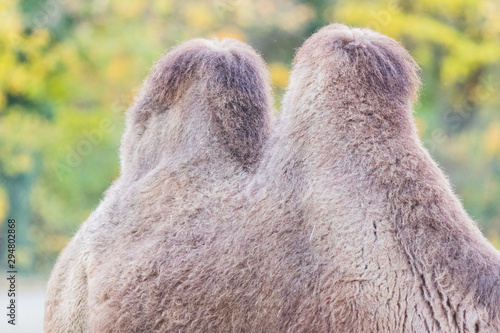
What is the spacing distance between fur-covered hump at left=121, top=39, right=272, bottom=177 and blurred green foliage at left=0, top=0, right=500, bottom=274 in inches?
311

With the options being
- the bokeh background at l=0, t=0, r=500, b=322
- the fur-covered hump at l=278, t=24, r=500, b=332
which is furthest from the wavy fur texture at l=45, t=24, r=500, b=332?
the bokeh background at l=0, t=0, r=500, b=322

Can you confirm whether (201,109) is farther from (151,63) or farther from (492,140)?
(492,140)

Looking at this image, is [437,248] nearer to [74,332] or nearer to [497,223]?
[74,332]

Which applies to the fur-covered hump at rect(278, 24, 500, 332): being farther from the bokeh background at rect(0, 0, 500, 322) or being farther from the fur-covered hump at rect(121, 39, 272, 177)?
the bokeh background at rect(0, 0, 500, 322)

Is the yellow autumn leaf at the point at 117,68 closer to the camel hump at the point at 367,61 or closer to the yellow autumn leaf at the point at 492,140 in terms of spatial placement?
the yellow autumn leaf at the point at 492,140

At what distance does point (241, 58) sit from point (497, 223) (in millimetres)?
10312

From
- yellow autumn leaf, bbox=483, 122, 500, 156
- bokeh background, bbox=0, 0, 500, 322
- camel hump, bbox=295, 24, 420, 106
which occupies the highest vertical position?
bokeh background, bbox=0, 0, 500, 322

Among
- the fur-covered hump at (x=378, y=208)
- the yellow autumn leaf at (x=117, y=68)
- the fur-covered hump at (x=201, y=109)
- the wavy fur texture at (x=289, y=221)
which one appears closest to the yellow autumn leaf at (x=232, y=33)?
the yellow autumn leaf at (x=117, y=68)

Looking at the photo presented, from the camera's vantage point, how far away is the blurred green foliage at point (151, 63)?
12211 millimetres

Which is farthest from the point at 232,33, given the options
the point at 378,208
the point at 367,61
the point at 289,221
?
the point at 378,208

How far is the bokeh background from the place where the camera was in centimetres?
1221

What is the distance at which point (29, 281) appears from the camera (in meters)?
15.1

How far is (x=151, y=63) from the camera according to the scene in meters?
12.6

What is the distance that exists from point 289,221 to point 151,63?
10.0m
